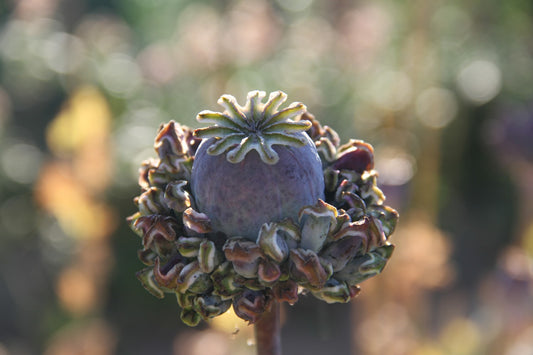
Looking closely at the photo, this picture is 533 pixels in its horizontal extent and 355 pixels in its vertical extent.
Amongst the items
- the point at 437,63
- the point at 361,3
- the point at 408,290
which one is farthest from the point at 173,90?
the point at 408,290

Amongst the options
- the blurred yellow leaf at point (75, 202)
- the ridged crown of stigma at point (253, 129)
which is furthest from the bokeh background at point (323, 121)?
the ridged crown of stigma at point (253, 129)

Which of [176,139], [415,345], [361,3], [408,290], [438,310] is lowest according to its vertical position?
[176,139]

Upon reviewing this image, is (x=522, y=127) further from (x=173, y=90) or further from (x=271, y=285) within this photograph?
(x=173, y=90)

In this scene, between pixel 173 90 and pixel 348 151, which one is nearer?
pixel 348 151

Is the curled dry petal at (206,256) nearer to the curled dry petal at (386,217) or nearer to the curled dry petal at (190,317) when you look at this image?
the curled dry petal at (190,317)

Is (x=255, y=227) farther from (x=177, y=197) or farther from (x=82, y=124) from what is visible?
(x=82, y=124)

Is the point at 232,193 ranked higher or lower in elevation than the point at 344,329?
lower

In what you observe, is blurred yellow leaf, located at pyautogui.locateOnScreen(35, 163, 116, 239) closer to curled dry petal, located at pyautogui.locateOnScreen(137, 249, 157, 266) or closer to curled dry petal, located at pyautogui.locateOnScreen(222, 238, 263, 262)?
curled dry petal, located at pyautogui.locateOnScreen(137, 249, 157, 266)

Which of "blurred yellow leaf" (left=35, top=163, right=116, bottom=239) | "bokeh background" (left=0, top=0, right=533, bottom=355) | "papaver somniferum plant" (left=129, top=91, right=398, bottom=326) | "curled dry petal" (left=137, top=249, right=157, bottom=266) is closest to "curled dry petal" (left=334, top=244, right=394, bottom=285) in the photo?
"papaver somniferum plant" (left=129, top=91, right=398, bottom=326)
